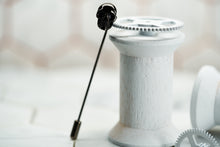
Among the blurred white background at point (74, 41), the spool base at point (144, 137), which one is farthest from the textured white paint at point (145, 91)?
the blurred white background at point (74, 41)

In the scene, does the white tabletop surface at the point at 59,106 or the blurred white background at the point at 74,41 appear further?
the blurred white background at the point at 74,41

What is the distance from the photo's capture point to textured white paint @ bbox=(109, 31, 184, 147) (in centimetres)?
72

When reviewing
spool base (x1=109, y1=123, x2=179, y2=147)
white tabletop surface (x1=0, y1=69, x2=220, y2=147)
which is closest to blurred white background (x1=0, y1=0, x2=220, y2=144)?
white tabletop surface (x1=0, y1=69, x2=220, y2=147)

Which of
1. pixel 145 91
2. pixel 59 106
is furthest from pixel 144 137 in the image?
pixel 59 106

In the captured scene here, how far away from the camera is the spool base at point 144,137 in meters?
0.73

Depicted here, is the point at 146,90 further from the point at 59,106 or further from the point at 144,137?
the point at 59,106

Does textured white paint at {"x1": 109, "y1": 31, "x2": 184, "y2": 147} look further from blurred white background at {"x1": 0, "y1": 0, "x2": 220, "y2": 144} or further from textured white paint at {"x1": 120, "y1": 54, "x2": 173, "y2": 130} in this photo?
blurred white background at {"x1": 0, "y1": 0, "x2": 220, "y2": 144}

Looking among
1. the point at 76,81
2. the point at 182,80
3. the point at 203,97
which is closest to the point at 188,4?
the point at 182,80

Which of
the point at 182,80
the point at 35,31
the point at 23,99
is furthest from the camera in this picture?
the point at 35,31

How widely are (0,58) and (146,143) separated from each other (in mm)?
652

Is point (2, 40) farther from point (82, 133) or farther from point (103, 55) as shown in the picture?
point (82, 133)

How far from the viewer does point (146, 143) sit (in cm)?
73

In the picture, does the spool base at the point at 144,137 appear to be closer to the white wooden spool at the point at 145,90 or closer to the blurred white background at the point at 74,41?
the white wooden spool at the point at 145,90

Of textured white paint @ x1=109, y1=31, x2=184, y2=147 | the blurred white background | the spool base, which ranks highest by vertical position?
the blurred white background
